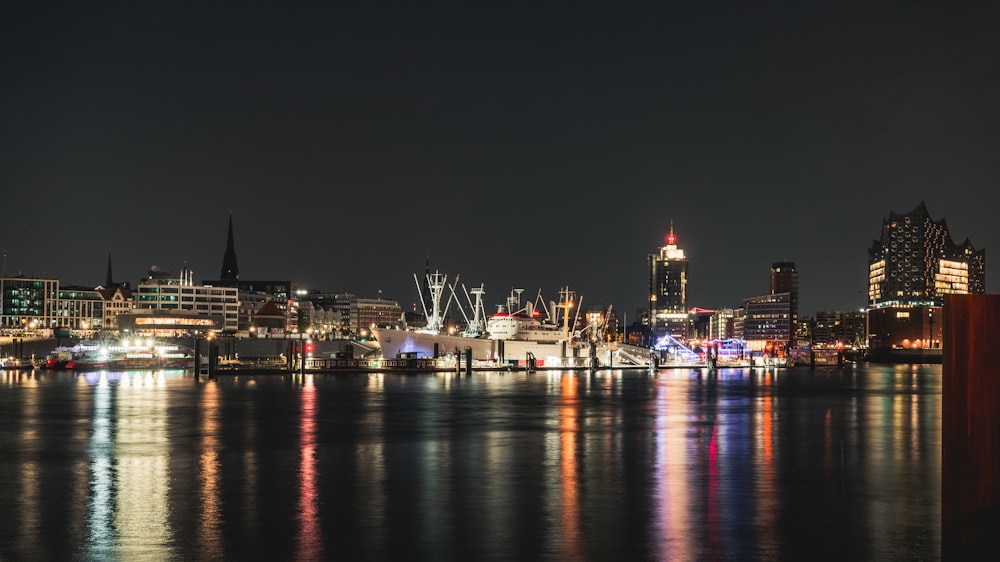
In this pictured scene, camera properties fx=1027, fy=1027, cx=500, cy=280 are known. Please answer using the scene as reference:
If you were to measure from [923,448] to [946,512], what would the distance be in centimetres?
3128

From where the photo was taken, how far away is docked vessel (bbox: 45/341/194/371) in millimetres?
136375

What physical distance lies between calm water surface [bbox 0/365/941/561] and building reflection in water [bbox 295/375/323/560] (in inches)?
3.4

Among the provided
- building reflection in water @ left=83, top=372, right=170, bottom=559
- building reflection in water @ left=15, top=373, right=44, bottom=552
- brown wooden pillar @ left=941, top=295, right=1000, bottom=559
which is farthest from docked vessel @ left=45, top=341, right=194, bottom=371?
brown wooden pillar @ left=941, top=295, right=1000, bottom=559

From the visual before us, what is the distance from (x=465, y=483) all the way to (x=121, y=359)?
12567cm

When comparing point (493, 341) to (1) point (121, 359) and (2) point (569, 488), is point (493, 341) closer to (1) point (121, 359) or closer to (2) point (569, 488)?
(1) point (121, 359)

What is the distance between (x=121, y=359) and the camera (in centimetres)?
14425

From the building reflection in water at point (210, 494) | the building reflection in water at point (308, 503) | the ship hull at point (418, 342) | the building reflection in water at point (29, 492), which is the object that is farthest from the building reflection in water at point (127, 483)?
the ship hull at point (418, 342)

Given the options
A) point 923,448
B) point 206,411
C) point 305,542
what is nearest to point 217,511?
point 305,542

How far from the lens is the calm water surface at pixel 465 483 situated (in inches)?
813

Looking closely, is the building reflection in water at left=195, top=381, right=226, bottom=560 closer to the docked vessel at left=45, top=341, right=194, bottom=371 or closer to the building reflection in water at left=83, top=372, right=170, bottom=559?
the building reflection in water at left=83, top=372, right=170, bottom=559

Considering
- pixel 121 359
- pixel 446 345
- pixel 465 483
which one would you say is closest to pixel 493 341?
pixel 446 345

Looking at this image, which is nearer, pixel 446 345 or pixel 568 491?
pixel 568 491

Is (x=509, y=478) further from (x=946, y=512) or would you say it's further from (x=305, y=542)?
(x=946, y=512)

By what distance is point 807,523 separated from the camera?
23.3m
